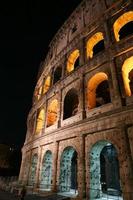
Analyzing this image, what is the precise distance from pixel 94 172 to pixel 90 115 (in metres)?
2.94

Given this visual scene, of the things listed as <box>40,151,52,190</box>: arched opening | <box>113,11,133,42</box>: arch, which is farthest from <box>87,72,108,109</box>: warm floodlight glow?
<box>40,151,52,190</box>: arched opening

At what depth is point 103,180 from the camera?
476 inches

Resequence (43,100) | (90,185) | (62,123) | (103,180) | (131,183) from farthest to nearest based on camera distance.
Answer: (43,100) → (103,180) → (62,123) → (90,185) → (131,183)

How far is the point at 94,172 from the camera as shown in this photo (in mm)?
8312

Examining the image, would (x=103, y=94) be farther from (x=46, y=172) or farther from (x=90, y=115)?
(x=46, y=172)

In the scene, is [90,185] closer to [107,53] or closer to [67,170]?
[67,170]

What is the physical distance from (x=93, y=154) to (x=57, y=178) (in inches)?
116

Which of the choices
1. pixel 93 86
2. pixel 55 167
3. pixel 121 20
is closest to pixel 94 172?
pixel 55 167

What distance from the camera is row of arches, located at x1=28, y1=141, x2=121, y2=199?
27.1ft

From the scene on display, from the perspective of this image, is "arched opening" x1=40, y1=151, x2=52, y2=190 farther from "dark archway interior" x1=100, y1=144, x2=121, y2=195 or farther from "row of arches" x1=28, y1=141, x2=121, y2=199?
"dark archway interior" x1=100, y1=144, x2=121, y2=195

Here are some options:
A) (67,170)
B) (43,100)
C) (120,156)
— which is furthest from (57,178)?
(43,100)

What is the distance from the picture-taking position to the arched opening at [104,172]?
8.14 m

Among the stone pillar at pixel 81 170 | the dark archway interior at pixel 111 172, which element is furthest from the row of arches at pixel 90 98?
the dark archway interior at pixel 111 172

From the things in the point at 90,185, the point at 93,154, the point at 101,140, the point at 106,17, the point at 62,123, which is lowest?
the point at 90,185
